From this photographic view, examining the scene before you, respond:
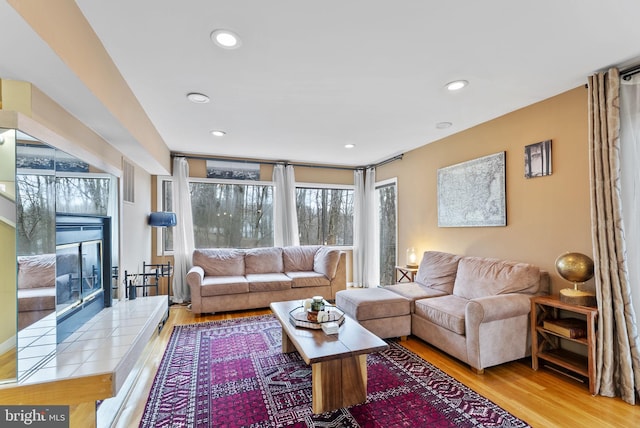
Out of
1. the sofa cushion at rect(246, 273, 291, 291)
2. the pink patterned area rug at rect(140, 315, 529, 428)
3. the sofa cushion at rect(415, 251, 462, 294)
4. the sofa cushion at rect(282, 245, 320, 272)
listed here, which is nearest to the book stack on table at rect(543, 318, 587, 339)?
the pink patterned area rug at rect(140, 315, 529, 428)

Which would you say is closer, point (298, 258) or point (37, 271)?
point (37, 271)

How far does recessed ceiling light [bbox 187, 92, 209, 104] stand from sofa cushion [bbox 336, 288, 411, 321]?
2.48m

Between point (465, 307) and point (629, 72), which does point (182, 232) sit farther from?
point (629, 72)

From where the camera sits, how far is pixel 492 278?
2.86m

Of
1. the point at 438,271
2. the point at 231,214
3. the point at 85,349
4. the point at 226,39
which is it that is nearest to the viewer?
the point at 226,39

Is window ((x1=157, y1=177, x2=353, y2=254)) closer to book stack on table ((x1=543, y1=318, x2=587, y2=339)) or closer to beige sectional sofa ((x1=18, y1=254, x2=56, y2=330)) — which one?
beige sectional sofa ((x1=18, y1=254, x2=56, y2=330))

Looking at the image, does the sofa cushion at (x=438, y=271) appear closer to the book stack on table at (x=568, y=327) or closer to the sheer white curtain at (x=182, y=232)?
the book stack on table at (x=568, y=327)

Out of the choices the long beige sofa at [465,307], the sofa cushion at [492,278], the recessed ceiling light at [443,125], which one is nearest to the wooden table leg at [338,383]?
the long beige sofa at [465,307]

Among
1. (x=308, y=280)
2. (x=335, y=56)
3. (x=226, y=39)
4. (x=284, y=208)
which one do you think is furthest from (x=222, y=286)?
(x=335, y=56)

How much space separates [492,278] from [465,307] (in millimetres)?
440

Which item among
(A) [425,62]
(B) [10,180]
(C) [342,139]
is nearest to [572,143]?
(A) [425,62]

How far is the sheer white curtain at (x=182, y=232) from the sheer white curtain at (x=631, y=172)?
5.04m

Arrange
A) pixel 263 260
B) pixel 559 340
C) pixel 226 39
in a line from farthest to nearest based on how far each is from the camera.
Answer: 1. pixel 263 260
2. pixel 559 340
3. pixel 226 39

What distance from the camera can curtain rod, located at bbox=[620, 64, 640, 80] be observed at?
2045mm
